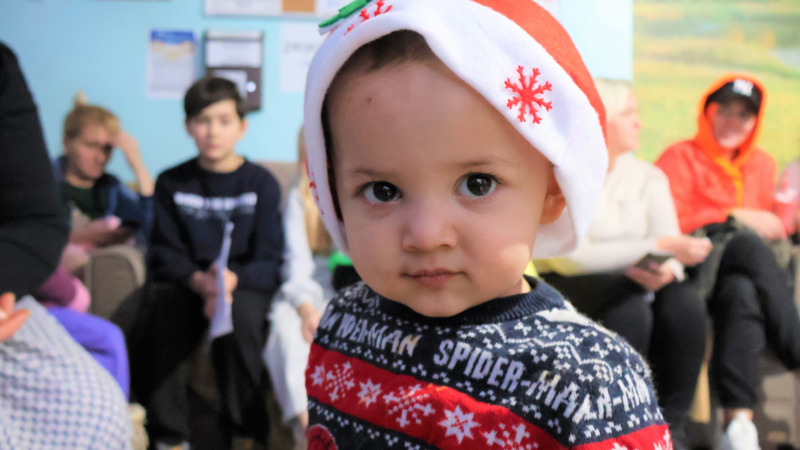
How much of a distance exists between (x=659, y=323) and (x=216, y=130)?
1715mm

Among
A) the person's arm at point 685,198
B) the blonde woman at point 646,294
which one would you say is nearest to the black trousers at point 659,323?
the blonde woman at point 646,294

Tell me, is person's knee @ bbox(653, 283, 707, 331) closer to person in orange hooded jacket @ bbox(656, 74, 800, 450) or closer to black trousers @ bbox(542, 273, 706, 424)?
black trousers @ bbox(542, 273, 706, 424)

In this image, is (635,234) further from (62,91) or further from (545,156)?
(62,91)

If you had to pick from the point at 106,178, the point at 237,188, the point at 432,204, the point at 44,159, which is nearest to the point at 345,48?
the point at 432,204

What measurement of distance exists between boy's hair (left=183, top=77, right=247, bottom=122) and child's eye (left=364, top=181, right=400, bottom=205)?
167 cm

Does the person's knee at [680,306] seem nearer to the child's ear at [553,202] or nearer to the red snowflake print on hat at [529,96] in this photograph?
the child's ear at [553,202]

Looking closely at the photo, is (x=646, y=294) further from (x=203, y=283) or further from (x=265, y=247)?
(x=203, y=283)

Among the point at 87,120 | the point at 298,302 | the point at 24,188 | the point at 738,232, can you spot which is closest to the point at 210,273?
the point at 298,302

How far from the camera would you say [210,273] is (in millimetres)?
1807

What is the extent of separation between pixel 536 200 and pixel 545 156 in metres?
0.05

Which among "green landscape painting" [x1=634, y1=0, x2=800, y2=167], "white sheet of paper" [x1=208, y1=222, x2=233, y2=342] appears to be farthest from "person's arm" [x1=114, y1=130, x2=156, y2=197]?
"green landscape painting" [x1=634, y1=0, x2=800, y2=167]

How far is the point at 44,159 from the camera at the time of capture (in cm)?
95

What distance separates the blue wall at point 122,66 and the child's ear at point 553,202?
244 cm

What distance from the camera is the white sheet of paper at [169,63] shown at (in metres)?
2.83
